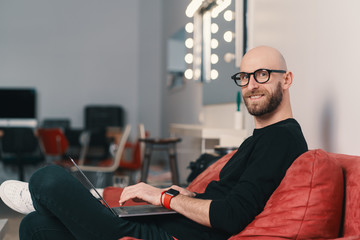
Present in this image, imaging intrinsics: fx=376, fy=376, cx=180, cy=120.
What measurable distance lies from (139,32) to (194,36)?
412 cm

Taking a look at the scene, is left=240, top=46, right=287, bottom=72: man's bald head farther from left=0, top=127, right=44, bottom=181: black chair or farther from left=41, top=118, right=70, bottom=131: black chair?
left=41, top=118, right=70, bottom=131: black chair

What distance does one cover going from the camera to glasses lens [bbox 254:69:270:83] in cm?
144

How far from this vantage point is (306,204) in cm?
108

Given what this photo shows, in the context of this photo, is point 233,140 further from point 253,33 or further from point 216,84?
point 216,84

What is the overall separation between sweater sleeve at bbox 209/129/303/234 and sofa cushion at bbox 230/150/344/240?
0.04m

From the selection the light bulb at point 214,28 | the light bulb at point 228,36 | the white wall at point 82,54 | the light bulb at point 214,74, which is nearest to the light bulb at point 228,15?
the light bulb at point 228,36

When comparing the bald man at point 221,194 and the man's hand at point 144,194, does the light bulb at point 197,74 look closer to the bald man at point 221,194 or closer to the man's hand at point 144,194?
the bald man at point 221,194

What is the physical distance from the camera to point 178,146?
15.5ft

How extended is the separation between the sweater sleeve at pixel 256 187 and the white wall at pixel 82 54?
635 centimetres

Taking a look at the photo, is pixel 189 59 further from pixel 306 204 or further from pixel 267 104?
pixel 306 204

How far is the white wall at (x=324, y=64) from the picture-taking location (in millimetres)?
1492

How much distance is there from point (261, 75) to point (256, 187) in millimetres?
471

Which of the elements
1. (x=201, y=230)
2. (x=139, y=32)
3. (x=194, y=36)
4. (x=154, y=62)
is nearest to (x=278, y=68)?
(x=201, y=230)

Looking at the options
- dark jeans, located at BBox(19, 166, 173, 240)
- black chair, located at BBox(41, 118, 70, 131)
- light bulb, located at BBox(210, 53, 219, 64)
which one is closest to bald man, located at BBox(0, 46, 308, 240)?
dark jeans, located at BBox(19, 166, 173, 240)
